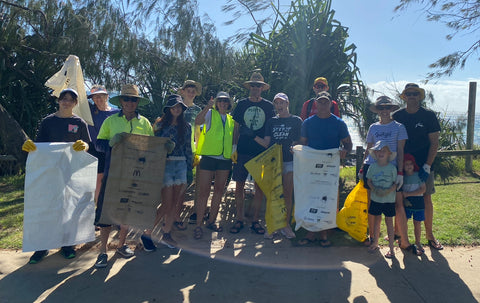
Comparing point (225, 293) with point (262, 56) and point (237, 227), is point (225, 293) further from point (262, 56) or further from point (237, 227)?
point (262, 56)

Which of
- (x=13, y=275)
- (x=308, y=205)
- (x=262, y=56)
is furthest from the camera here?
(x=262, y=56)

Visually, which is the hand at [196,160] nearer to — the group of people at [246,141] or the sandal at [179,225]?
the group of people at [246,141]

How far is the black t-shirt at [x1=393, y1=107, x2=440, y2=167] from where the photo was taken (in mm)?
3984

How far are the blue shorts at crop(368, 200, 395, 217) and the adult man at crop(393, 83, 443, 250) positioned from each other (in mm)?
333

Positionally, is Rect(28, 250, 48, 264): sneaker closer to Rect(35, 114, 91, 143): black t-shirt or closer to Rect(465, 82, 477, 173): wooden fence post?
Rect(35, 114, 91, 143): black t-shirt

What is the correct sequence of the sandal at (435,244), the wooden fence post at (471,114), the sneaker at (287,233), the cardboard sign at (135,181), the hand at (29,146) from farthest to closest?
the wooden fence post at (471,114), the sneaker at (287,233), the sandal at (435,244), the cardboard sign at (135,181), the hand at (29,146)

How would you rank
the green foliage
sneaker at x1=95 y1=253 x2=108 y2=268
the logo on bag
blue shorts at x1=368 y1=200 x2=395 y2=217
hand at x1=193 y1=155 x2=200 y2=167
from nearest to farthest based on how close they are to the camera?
sneaker at x1=95 y1=253 x2=108 y2=268
the logo on bag
blue shorts at x1=368 y1=200 x2=395 y2=217
hand at x1=193 y1=155 x2=200 y2=167
the green foliage

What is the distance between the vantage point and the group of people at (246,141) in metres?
3.82

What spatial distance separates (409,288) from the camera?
3.16 meters

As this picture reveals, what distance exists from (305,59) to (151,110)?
142 inches

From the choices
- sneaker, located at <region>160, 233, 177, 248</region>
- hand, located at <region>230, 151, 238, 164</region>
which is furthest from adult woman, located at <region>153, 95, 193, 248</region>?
hand, located at <region>230, 151, 238, 164</region>

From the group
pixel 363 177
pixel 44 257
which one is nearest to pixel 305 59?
pixel 363 177

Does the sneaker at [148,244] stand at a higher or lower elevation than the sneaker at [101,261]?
higher

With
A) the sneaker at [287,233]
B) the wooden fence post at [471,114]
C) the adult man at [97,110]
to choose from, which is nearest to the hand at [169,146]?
the adult man at [97,110]
